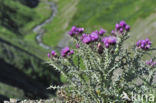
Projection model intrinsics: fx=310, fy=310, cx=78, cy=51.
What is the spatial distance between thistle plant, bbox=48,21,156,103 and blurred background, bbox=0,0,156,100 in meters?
0.71

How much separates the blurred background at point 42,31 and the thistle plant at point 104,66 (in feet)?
2.32

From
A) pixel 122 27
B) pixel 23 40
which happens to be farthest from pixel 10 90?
pixel 23 40

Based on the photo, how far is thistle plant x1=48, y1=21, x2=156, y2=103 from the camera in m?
7.91

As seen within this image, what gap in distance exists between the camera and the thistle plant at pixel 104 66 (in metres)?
7.91

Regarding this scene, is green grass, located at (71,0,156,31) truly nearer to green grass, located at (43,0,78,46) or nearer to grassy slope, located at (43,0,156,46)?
grassy slope, located at (43,0,156,46)

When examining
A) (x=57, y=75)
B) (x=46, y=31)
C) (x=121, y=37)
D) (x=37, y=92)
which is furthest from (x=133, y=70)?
(x=46, y=31)

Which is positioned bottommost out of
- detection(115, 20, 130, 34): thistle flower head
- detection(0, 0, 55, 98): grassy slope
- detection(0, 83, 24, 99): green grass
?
detection(115, 20, 130, 34): thistle flower head

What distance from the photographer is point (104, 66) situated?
8.05m

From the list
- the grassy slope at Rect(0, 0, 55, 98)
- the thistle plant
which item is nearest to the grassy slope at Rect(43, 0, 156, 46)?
the grassy slope at Rect(0, 0, 55, 98)

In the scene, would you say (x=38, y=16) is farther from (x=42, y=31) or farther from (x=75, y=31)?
(x=75, y=31)

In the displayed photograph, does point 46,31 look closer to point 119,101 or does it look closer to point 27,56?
point 27,56

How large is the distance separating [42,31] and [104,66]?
421ft

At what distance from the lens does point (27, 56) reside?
63094mm

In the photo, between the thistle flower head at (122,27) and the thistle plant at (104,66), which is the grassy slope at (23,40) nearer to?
the thistle plant at (104,66)
